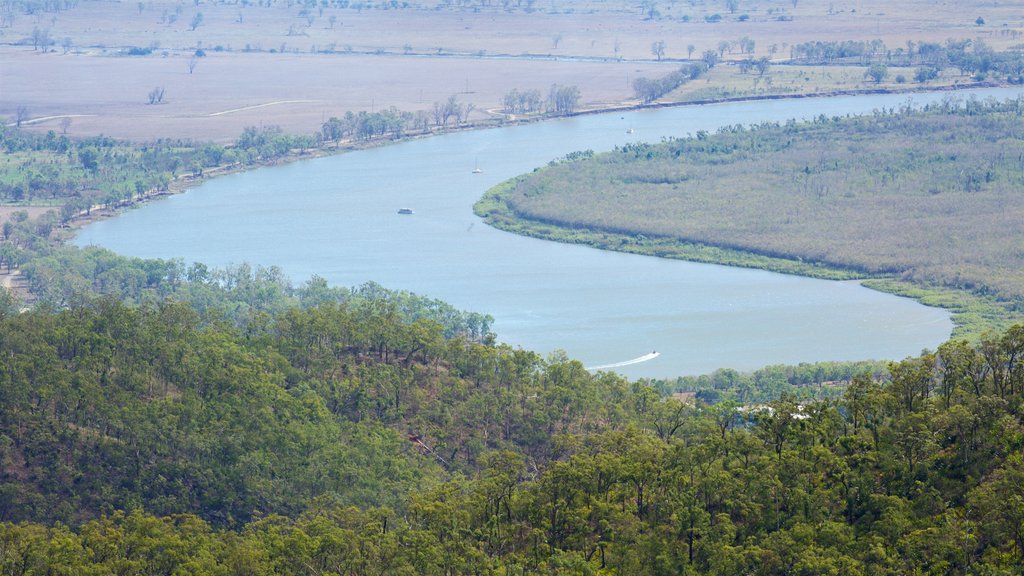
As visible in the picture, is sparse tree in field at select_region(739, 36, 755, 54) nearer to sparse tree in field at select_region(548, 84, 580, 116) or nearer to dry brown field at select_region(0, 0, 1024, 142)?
dry brown field at select_region(0, 0, 1024, 142)

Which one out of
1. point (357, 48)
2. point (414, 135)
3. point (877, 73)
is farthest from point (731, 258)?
point (357, 48)

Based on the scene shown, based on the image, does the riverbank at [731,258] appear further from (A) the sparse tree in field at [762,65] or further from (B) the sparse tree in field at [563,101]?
(A) the sparse tree in field at [762,65]

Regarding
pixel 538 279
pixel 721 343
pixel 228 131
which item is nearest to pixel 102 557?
pixel 721 343

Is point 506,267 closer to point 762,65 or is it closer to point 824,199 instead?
point 824,199

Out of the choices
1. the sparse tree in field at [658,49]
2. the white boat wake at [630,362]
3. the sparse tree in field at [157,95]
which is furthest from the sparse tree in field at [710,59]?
the white boat wake at [630,362]

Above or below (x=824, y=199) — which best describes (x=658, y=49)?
above

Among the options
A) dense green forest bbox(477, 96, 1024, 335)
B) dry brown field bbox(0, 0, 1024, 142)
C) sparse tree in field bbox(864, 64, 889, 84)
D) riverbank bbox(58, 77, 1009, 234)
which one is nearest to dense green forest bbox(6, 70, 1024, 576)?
dense green forest bbox(477, 96, 1024, 335)

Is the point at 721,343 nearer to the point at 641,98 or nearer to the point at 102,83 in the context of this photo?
the point at 641,98
